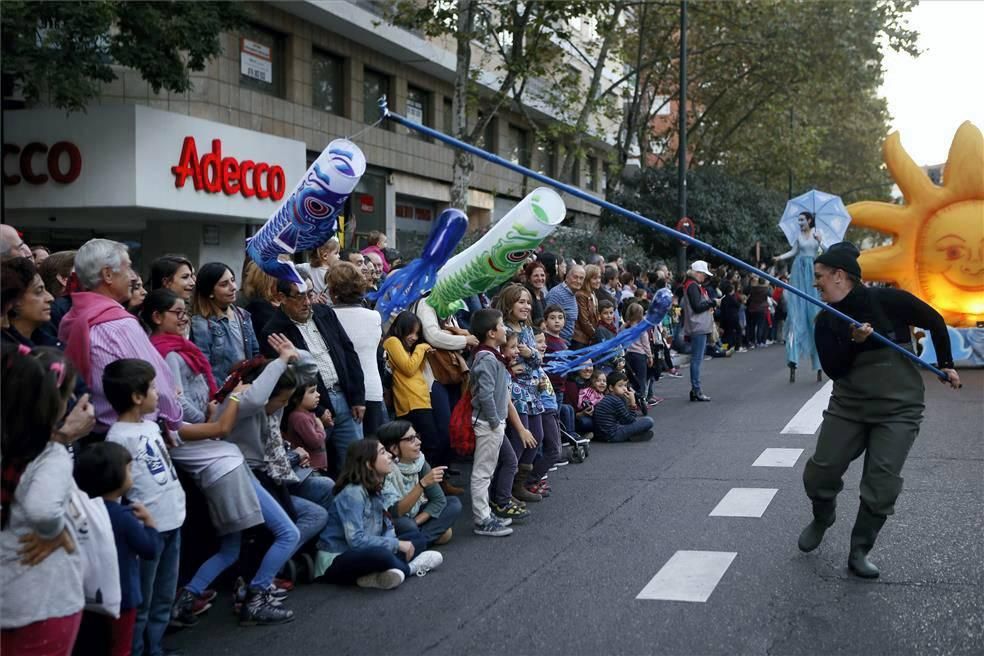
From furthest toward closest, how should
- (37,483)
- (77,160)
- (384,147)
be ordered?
1. (384,147)
2. (77,160)
3. (37,483)

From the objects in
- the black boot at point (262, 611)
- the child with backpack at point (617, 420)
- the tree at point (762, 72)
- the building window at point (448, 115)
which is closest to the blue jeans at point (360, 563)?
the black boot at point (262, 611)

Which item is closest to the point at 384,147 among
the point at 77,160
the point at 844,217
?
the point at 77,160

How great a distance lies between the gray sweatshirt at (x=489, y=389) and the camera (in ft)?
26.0

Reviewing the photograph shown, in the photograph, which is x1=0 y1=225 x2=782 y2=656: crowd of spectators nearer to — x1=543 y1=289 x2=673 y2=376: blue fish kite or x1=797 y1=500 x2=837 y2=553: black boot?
x1=543 y1=289 x2=673 y2=376: blue fish kite

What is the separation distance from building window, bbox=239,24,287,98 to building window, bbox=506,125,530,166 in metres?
12.9

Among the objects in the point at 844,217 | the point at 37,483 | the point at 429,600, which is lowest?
the point at 429,600

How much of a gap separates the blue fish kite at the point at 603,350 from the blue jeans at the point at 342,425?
296 centimetres

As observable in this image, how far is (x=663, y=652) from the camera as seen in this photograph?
5.20 meters

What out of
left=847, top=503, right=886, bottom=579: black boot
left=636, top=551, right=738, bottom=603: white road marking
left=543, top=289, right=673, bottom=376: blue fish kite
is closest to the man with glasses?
left=636, top=551, right=738, bottom=603: white road marking

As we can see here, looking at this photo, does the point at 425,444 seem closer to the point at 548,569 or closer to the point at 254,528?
the point at 548,569

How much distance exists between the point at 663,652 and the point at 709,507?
128 inches

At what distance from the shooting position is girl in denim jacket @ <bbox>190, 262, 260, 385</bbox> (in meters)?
6.78

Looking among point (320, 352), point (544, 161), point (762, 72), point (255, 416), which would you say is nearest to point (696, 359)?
point (320, 352)

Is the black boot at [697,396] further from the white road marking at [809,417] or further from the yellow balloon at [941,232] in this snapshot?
the yellow balloon at [941,232]
